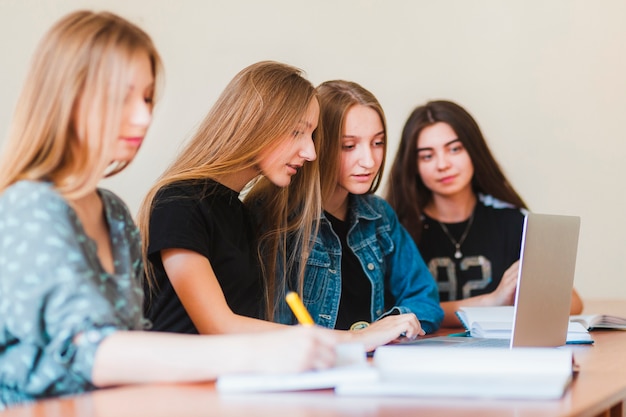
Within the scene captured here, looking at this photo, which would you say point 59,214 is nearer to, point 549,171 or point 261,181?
point 261,181

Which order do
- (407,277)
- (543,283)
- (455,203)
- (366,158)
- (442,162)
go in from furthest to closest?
(455,203)
(442,162)
(407,277)
(366,158)
(543,283)

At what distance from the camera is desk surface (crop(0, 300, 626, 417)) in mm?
925

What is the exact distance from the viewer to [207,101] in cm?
284

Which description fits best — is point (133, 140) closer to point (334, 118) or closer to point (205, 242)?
point (205, 242)

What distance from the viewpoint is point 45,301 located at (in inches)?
39.0

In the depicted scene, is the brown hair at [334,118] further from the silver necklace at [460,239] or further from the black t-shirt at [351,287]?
the silver necklace at [460,239]

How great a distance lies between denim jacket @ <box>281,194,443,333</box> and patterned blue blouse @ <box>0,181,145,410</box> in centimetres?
96

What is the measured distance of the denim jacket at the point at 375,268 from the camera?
1.98 metres

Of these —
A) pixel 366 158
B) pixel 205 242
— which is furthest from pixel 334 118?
pixel 205 242

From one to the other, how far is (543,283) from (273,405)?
2.26 feet

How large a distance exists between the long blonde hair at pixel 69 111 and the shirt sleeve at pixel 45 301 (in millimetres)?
42

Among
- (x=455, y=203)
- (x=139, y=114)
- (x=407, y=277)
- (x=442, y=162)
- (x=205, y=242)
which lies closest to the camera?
(x=139, y=114)

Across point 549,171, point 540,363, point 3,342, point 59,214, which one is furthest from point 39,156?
point 549,171

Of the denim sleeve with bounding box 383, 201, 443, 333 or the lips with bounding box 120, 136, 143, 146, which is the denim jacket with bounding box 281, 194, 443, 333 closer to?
the denim sleeve with bounding box 383, 201, 443, 333
